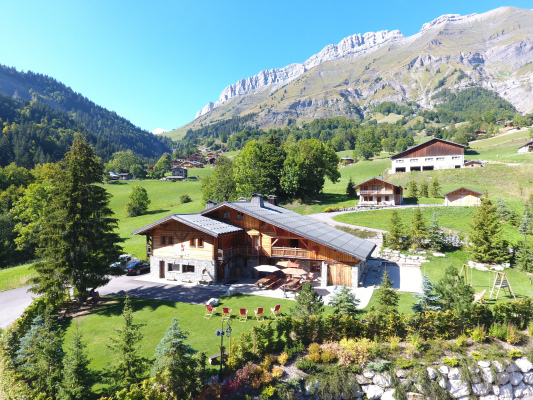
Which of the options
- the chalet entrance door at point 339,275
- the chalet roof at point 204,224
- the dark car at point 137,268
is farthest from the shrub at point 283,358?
the dark car at point 137,268

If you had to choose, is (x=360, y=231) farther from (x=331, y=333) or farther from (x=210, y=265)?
(x=331, y=333)

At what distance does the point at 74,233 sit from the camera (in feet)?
69.6

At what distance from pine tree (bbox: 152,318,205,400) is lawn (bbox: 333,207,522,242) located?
35528mm

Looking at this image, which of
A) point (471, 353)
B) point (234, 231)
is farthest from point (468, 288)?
point (234, 231)

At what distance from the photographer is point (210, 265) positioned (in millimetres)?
26641

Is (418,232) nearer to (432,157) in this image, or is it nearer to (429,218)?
(429,218)

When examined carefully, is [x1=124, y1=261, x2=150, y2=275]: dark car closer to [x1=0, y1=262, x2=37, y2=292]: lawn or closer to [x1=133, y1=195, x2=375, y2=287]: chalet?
[x1=133, y1=195, x2=375, y2=287]: chalet

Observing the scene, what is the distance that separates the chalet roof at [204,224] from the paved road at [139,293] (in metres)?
4.91

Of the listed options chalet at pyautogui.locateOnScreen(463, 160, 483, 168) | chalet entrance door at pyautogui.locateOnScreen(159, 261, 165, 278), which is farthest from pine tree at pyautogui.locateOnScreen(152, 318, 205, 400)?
chalet at pyautogui.locateOnScreen(463, 160, 483, 168)

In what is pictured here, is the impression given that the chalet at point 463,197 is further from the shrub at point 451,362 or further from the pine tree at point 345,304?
the shrub at point 451,362

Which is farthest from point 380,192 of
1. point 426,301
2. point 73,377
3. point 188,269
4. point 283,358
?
point 73,377

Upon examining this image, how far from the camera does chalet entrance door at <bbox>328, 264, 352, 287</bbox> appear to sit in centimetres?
2534

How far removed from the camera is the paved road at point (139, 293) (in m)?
22.2

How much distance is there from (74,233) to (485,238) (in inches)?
1432
